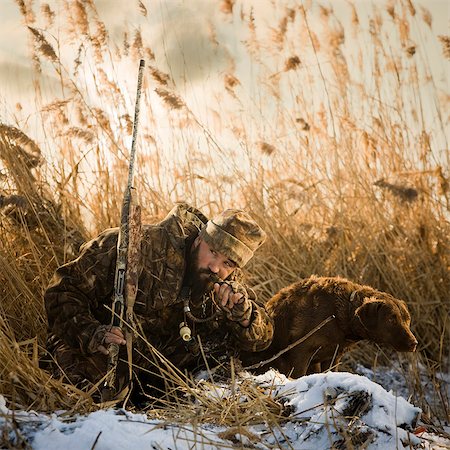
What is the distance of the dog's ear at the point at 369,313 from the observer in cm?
440

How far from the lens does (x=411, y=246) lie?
19.0ft

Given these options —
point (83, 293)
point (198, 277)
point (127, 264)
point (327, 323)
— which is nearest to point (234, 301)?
point (198, 277)

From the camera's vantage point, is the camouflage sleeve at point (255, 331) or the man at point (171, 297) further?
the camouflage sleeve at point (255, 331)

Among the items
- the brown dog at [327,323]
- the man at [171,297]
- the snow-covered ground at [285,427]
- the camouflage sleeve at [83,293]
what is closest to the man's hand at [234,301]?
the man at [171,297]

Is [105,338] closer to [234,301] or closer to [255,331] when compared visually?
[234,301]

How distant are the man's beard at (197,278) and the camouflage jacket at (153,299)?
0.06 meters

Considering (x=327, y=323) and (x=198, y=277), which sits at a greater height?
(x=198, y=277)

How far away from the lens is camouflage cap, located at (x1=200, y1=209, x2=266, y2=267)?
385 centimetres

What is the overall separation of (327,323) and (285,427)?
1833 millimetres

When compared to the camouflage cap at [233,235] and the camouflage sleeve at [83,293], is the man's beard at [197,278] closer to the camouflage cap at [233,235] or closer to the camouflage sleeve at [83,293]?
the camouflage cap at [233,235]

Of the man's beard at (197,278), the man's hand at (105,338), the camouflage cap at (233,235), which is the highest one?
the camouflage cap at (233,235)

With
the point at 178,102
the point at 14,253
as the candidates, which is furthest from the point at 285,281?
the point at 14,253

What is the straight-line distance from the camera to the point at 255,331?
4.10 metres

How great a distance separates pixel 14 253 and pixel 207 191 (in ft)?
5.85
